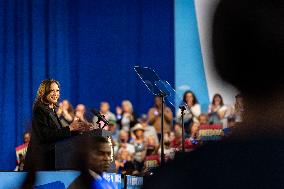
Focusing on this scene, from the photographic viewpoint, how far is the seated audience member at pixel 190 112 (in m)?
10.9

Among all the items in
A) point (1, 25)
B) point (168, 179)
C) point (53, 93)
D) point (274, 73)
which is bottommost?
point (168, 179)

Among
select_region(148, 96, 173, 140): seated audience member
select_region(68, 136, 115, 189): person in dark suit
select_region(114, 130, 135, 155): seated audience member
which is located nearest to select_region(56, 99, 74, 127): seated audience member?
select_region(114, 130, 135, 155): seated audience member

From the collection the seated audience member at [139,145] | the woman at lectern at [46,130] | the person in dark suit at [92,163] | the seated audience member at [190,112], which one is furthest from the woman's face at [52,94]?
the seated audience member at [190,112]

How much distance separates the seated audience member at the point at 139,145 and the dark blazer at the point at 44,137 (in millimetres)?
3480

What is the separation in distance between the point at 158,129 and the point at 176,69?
2106 millimetres

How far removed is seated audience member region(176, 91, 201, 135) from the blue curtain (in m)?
1.61

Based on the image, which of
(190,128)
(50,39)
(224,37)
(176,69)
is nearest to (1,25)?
(50,39)

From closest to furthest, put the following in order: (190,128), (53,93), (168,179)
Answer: (168,179)
(53,93)
(190,128)

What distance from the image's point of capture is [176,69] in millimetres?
13406

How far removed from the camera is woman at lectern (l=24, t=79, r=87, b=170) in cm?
614

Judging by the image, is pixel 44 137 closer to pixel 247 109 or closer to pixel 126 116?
pixel 247 109

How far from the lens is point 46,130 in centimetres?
629

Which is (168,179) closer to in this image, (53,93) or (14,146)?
(53,93)

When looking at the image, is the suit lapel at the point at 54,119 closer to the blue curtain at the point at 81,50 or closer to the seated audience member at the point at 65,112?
the seated audience member at the point at 65,112
